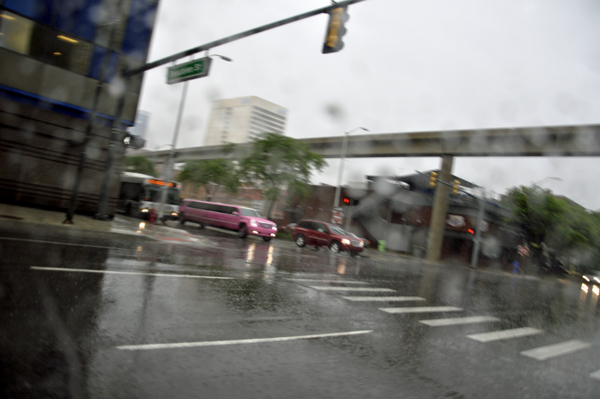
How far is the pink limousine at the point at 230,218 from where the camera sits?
24453 millimetres

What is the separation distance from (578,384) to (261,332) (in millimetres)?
4141

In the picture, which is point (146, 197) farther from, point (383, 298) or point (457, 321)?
point (457, 321)

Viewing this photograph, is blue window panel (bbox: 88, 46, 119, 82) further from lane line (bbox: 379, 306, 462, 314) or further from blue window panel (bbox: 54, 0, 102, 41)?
lane line (bbox: 379, 306, 462, 314)

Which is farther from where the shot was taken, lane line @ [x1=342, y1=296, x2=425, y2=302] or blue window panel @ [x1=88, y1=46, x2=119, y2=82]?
blue window panel @ [x1=88, y1=46, x2=119, y2=82]

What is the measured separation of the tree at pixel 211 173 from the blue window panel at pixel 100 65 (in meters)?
25.3

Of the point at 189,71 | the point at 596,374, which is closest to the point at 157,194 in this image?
the point at 189,71

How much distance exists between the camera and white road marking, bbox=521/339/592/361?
21.9ft

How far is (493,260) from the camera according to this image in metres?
41.3

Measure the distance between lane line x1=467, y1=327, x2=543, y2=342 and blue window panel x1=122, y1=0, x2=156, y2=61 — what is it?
58.7 ft

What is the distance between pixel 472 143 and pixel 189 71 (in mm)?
24574

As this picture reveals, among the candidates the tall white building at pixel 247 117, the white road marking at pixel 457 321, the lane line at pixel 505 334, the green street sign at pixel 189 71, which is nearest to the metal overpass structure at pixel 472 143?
the tall white building at pixel 247 117

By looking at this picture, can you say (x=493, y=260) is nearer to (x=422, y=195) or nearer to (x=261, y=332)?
(x=422, y=195)

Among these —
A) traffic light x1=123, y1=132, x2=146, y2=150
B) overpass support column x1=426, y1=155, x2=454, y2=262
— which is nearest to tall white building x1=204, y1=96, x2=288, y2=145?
overpass support column x1=426, y1=155, x2=454, y2=262

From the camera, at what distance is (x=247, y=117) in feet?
119
